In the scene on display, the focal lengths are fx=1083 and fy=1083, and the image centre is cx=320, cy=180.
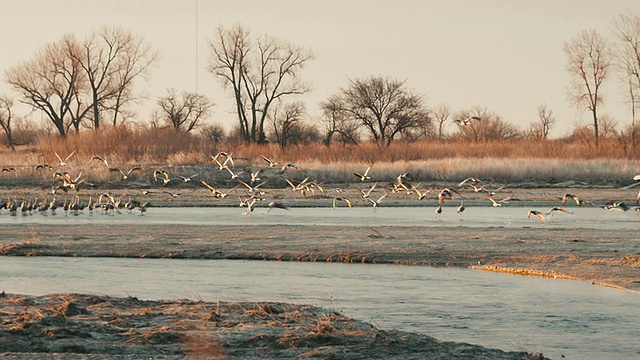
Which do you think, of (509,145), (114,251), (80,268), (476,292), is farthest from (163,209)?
(509,145)

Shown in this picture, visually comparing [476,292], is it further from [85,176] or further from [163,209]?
[85,176]

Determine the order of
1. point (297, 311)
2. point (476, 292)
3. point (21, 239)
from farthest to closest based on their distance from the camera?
point (21, 239) < point (476, 292) < point (297, 311)

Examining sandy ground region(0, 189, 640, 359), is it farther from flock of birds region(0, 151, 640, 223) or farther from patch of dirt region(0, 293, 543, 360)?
flock of birds region(0, 151, 640, 223)

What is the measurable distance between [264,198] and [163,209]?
6.89 m

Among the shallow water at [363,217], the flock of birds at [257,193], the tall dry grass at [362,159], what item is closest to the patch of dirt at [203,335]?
the flock of birds at [257,193]

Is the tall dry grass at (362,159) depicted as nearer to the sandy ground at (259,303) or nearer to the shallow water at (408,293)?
the sandy ground at (259,303)

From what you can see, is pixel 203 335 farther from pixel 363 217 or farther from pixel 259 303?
pixel 363 217

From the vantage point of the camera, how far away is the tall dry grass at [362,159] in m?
47.3

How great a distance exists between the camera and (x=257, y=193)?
38844 mm

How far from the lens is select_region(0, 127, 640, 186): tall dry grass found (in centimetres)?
Answer: 4734

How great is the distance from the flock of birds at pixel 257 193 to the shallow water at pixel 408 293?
18.7 ft

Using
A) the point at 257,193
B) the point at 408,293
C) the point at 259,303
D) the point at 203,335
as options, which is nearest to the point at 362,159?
the point at 257,193

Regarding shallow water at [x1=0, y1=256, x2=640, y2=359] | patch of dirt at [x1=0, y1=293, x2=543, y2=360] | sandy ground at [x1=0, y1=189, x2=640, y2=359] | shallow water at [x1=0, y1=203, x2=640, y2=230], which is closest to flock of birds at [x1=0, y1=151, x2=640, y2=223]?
shallow water at [x1=0, y1=203, x2=640, y2=230]

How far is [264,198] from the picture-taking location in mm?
39188
